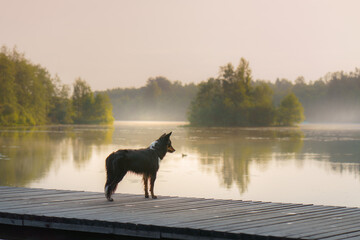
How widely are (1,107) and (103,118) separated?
41.0 m

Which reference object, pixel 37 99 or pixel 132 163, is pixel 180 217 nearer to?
pixel 132 163

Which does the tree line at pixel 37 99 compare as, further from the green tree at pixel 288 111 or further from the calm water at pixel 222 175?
the calm water at pixel 222 175

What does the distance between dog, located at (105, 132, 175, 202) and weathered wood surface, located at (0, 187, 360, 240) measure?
0.39 m

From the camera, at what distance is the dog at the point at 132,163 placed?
25.7 feet

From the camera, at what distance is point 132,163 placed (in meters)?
7.98

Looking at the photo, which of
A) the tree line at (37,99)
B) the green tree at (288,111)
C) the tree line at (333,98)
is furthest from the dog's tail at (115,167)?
the tree line at (333,98)

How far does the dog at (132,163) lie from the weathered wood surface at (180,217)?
0.39 metres

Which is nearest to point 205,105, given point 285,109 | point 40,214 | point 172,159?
point 285,109

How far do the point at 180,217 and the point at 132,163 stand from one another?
4.31 feet

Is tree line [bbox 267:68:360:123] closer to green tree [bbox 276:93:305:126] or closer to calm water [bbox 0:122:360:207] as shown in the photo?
green tree [bbox 276:93:305:126]

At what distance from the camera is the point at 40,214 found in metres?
7.27

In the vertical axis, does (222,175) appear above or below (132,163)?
below

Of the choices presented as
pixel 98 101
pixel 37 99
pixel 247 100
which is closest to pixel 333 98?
pixel 247 100

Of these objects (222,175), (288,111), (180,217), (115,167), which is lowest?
(222,175)
